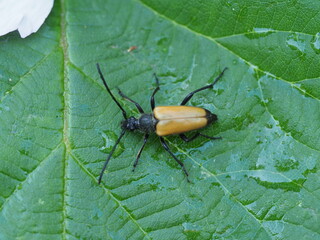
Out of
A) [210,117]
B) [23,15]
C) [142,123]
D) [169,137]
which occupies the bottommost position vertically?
[169,137]

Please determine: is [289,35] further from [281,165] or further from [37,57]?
[37,57]

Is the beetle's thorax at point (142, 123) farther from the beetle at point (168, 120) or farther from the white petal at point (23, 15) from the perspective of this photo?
the white petal at point (23, 15)

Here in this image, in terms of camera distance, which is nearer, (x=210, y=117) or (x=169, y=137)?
(x=210, y=117)

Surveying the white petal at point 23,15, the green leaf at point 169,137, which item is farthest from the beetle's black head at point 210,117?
the white petal at point 23,15

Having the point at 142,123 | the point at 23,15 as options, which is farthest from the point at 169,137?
the point at 23,15

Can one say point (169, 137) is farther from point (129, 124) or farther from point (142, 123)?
point (129, 124)

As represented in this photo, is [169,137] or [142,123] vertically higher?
[142,123]

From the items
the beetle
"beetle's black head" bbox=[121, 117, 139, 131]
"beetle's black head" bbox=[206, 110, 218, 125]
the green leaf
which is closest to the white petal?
the green leaf

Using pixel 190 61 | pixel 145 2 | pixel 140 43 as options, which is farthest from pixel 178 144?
pixel 145 2
